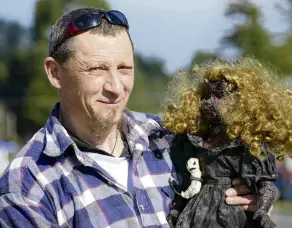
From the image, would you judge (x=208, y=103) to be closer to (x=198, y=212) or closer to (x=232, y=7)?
(x=198, y=212)

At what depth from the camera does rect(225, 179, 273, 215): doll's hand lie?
310 cm

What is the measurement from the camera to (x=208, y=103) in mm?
3215

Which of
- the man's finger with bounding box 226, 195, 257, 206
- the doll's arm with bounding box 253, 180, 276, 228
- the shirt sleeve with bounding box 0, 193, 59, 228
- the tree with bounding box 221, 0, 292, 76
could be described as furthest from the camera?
the tree with bounding box 221, 0, 292, 76

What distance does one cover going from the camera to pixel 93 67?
10.0 feet

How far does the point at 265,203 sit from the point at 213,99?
1.73ft

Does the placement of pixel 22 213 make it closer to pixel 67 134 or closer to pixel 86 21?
pixel 67 134

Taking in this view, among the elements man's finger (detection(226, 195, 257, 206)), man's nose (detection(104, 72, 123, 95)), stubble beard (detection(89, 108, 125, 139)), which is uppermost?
man's nose (detection(104, 72, 123, 95))

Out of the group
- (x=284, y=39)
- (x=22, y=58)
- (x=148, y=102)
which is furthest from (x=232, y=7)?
(x=22, y=58)

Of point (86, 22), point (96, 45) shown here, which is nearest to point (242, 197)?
point (96, 45)

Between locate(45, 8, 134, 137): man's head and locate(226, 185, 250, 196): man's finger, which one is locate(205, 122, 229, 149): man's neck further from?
locate(45, 8, 134, 137): man's head

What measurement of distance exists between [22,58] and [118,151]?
36646 millimetres

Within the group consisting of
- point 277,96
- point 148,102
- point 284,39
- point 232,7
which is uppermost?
point 277,96

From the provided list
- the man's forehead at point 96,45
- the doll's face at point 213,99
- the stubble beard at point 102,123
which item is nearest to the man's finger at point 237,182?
the doll's face at point 213,99

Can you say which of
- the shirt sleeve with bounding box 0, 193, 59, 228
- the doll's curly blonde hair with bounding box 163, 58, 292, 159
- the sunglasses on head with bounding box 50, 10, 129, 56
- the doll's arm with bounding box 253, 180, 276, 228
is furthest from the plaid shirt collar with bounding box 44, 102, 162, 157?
the doll's arm with bounding box 253, 180, 276, 228
